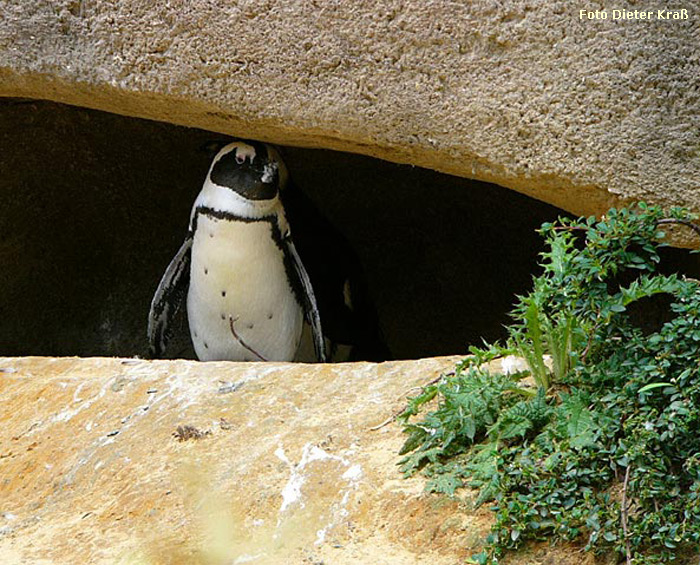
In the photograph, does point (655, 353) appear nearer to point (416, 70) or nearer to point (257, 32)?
point (416, 70)

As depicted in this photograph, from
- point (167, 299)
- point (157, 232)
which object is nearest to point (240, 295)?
point (167, 299)

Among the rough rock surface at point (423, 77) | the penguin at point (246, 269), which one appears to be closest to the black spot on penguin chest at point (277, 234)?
the penguin at point (246, 269)

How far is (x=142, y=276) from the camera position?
16.3ft

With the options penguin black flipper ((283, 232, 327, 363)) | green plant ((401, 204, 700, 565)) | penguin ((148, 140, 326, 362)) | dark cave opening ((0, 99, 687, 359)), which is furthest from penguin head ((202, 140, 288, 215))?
green plant ((401, 204, 700, 565))

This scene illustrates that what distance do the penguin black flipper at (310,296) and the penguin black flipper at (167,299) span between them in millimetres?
410

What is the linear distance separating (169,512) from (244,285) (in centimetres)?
162

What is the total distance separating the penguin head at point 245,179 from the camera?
386cm

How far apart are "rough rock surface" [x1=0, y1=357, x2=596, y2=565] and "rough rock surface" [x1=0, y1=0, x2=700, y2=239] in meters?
0.67

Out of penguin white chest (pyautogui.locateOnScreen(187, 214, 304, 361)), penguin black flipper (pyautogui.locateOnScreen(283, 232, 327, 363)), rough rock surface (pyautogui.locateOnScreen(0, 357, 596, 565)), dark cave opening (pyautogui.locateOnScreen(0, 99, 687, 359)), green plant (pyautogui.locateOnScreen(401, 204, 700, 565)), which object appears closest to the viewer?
green plant (pyautogui.locateOnScreen(401, 204, 700, 565))

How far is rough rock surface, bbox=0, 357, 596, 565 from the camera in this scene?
2105 millimetres

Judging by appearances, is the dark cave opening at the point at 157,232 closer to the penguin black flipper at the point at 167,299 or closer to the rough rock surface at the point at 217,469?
the penguin black flipper at the point at 167,299

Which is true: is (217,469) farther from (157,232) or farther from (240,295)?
(157,232)

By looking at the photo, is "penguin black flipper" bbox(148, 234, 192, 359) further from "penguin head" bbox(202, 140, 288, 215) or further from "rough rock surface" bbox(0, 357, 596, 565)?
"rough rock surface" bbox(0, 357, 596, 565)

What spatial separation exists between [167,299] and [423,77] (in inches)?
65.5
